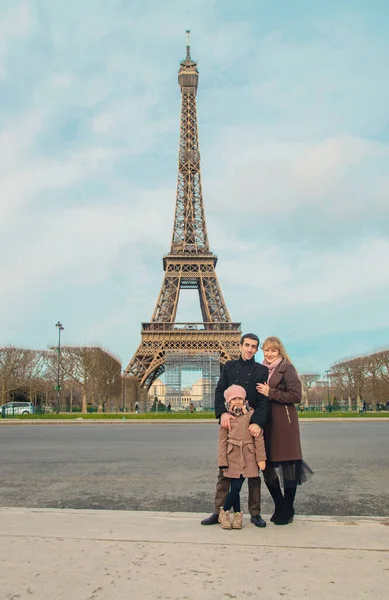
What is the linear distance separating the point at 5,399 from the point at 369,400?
43716 millimetres

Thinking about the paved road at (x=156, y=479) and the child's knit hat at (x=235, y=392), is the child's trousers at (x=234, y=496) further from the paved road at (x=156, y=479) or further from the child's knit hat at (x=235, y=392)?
the paved road at (x=156, y=479)

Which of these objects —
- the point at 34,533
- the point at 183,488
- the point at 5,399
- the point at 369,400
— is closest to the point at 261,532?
the point at 34,533

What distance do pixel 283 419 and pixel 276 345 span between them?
71 centimetres

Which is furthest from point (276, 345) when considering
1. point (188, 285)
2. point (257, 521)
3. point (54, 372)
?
point (188, 285)

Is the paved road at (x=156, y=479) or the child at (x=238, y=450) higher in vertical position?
the child at (x=238, y=450)

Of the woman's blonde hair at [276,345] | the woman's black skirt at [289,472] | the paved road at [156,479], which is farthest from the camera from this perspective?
the paved road at [156,479]

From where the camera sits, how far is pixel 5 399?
48656 mm

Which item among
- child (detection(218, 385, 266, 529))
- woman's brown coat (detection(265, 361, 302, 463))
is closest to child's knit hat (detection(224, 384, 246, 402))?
child (detection(218, 385, 266, 529))

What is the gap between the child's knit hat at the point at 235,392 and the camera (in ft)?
14.9

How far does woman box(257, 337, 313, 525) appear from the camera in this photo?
448 cm

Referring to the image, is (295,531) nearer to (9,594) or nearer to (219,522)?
(219,522)

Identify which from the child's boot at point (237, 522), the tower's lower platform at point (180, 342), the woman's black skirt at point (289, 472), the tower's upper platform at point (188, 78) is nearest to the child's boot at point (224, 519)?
the child's boot at point (237, 522)

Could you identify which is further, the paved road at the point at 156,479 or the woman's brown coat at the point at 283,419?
the paved road at the point at 156,479

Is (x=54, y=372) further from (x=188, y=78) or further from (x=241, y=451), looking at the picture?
(x=241, y=451)
